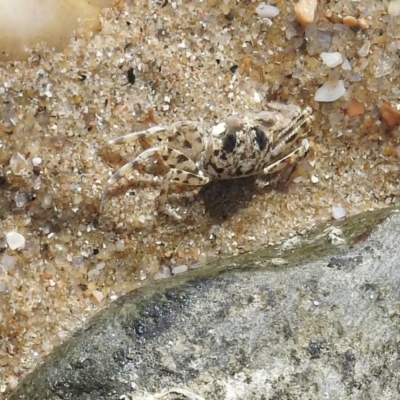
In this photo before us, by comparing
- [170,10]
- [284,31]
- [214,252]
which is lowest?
[214,252]

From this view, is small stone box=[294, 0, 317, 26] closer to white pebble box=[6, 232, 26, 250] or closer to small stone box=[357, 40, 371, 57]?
small stone box=[357, 40, 371, 57]

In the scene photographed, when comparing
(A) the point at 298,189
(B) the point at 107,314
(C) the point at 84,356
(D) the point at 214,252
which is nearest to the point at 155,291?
(B) the point at 107,314

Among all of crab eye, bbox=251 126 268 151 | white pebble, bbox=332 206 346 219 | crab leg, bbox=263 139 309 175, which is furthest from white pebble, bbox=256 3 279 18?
white pebble, bbox=332 206 346 219

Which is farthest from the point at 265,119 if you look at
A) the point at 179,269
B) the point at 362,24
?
the point at 179,269

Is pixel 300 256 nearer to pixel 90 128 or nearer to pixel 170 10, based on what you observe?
pixel 90 128

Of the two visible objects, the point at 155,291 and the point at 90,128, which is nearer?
the point at 155,291

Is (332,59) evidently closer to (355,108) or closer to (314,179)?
(355,108)

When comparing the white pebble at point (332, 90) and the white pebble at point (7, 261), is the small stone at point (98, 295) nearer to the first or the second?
the white pebble at point (7, 261)
